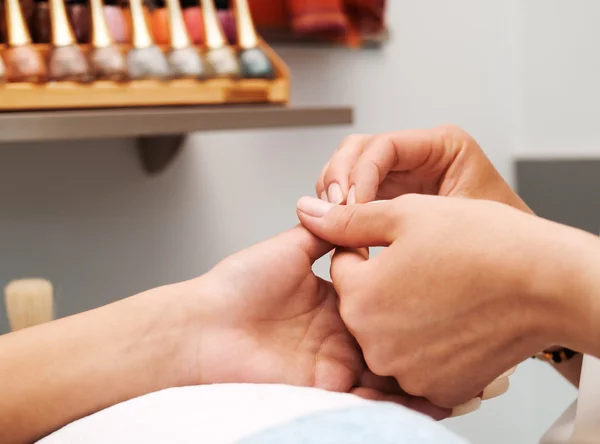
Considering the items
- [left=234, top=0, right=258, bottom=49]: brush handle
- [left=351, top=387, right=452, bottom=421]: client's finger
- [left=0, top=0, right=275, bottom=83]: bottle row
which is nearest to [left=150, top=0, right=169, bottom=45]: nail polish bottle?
[left=0, top=0, right=275, bottom=83]: bottle row

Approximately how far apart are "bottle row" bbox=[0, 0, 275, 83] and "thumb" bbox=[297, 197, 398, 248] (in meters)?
0.38

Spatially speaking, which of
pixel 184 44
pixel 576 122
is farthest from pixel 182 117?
pixel 576 122

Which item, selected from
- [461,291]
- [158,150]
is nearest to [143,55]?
[158,150]

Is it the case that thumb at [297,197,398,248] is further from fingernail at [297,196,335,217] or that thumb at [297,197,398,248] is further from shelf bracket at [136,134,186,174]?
shelf bracket at [136,134,186,174]

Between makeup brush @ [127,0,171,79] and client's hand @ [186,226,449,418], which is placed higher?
makeup brush @ [127,0,171,79]

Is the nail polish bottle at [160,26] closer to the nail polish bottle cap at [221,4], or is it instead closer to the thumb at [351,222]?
the nail polish bottle cap at [221,4]

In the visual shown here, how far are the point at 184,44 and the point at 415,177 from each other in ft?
1.27

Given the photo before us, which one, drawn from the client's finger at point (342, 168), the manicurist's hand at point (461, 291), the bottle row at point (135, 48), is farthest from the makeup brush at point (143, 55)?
the manicurist's hand at point (461, 291)

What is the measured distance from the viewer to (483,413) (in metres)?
1.56

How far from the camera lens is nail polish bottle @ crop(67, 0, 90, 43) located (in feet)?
3.04

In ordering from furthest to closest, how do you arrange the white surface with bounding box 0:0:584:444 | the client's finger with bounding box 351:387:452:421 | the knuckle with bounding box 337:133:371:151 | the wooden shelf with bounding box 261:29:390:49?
the wooden shelf with bounding box 261:29:390:49
the white surface with bounding box 0:0:584:444
the knuckle with bounding box 337:133:371:151
the client's finger with bounding box 351:387:452:421

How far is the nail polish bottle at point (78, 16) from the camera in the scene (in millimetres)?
927

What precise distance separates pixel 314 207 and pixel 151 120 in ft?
0.98

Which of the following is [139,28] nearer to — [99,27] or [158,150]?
[99,27]
